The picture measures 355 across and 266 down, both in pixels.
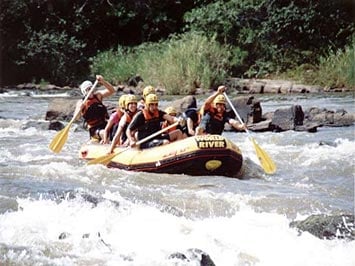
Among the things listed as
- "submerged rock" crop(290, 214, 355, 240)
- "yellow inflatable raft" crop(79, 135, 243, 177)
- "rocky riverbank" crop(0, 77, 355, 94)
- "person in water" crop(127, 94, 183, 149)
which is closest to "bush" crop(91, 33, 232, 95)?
"rocky riverbank" crop(0, 77, 355, 94)

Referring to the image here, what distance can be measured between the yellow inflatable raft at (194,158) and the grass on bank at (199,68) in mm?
10270

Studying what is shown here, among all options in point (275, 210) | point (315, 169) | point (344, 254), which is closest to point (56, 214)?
point (275, 210)

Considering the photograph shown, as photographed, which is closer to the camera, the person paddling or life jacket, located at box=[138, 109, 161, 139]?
life jacket, located at box=[138, 109, 161, 139]

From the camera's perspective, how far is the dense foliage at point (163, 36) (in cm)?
2081

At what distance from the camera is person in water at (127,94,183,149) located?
27.1 feet

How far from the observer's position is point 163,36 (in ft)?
83.6

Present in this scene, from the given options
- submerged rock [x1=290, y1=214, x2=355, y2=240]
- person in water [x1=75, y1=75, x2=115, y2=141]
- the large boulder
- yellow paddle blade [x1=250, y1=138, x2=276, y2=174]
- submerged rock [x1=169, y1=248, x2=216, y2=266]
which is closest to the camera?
submerged rock [x1=169, y1=248, x2=216, y2=266]

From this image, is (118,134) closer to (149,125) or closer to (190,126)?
(149,125)

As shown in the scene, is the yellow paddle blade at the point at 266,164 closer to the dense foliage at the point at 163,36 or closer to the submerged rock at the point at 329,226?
the submerged rock at the point at 329,226

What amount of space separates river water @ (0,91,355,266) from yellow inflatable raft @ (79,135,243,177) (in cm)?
12

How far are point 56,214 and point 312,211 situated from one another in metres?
2.10

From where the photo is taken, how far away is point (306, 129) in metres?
11.5

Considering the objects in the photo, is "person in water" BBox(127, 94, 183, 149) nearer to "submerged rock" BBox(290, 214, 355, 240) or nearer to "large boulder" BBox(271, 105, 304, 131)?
"submerged rock" BBox(290, 214, 355, 240)

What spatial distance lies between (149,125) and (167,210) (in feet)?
8.65
